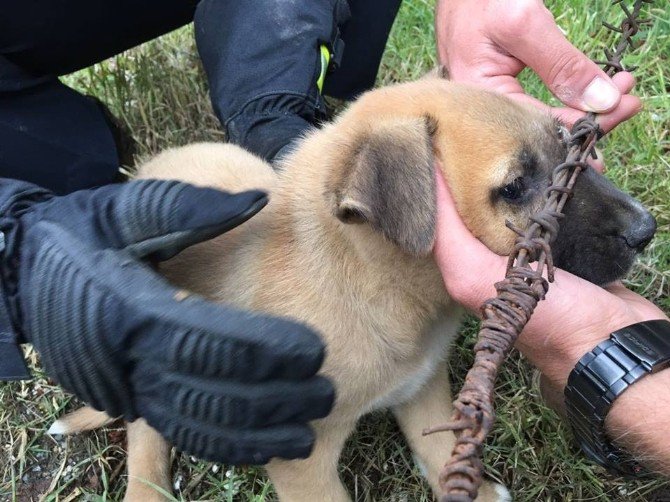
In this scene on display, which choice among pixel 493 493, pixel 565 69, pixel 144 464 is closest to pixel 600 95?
pixel 565 69

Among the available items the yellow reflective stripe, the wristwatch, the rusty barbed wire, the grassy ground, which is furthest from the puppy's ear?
the yellow reflective stripe

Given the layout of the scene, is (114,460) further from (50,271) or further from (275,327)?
(275,327)

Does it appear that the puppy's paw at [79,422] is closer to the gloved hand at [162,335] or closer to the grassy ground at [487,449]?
the grassy ground at [487,449]

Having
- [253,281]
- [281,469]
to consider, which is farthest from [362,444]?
[253,281]

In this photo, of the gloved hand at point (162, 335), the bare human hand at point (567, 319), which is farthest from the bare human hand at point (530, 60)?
the gloved hand at point (162, 335)

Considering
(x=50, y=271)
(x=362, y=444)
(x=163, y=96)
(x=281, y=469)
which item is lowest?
(x=362, y=444)

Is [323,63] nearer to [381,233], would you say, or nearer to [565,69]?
[565,69]
